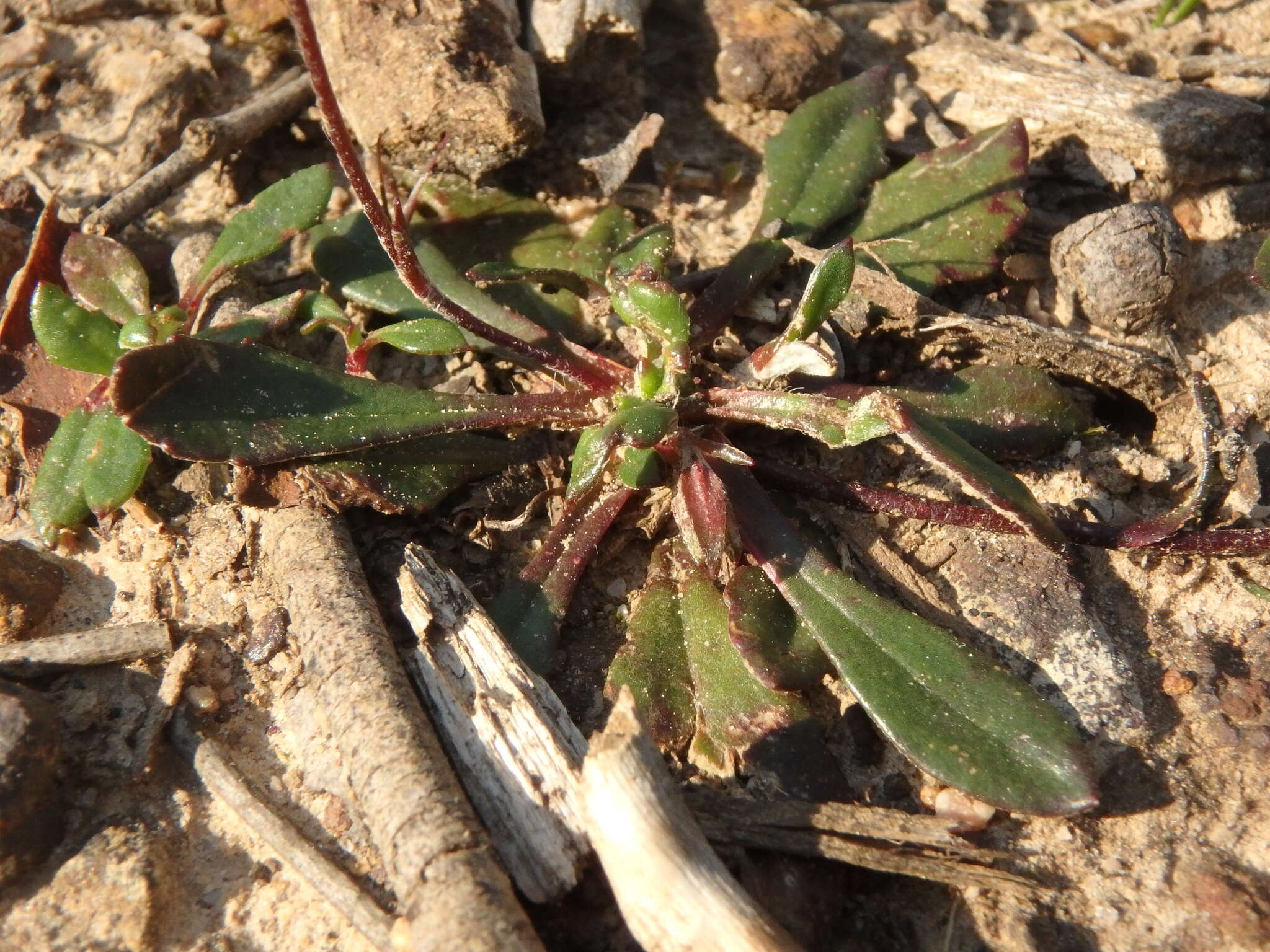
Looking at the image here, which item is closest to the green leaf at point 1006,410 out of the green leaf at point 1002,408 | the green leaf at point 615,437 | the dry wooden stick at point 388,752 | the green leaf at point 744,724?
the green leaf at point 1002,408

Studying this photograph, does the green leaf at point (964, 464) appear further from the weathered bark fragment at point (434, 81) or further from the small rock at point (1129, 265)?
the weathered bark fragment at point (434, 81)

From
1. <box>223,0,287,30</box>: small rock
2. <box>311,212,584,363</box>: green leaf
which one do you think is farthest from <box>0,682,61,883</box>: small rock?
<box>223,0,287,30</box>: small rock

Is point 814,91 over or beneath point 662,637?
over

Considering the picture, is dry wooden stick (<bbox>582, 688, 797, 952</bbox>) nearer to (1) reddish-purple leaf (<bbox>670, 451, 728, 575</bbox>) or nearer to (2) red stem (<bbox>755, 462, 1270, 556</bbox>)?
(1) reddish-purple leaf (<bbox>670, 451, 728, 575</bbox>)

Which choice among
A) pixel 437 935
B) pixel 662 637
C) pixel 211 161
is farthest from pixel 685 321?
pixel 211 161

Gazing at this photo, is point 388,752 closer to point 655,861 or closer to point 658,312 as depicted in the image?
point 655,861

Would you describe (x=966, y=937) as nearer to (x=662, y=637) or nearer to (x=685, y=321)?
(x=662, y=637)

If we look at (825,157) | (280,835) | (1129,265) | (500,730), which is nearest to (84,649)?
(280,835)

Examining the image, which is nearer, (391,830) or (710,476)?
(391,830)
